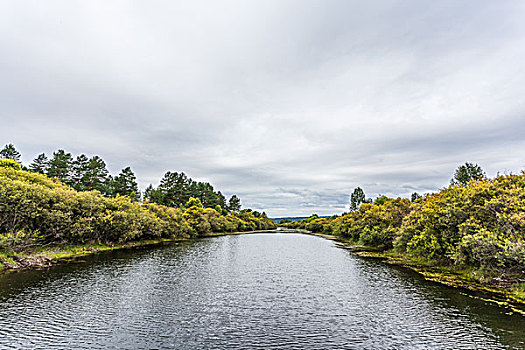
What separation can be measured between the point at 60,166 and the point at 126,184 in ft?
97.3

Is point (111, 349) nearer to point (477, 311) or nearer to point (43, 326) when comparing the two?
point (43, 326)

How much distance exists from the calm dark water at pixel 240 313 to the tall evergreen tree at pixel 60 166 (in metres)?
77.4

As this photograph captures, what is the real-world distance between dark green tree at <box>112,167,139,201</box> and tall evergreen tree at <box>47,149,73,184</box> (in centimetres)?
1944

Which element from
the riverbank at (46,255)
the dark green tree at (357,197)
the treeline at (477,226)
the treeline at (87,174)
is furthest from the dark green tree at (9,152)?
the dark green tree at (357,197)

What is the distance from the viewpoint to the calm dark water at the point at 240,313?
20062mm

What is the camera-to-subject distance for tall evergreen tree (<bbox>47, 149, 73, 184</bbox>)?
3981 inches

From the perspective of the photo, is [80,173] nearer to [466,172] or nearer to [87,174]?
[87,174]

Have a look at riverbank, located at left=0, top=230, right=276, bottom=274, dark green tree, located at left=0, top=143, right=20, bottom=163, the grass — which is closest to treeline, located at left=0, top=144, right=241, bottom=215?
dark green tree, located at left=0, top=143, right=20, bottom=163

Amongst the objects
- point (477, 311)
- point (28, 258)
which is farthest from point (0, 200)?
point (477, 311)

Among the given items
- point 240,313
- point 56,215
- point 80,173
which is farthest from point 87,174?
point 240,313

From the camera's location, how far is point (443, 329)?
22.4 metres

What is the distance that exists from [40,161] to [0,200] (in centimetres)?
7212

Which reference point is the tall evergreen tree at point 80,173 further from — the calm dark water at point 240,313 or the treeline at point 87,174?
the calm dark water at point 240,313

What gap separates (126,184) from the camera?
128 meters
